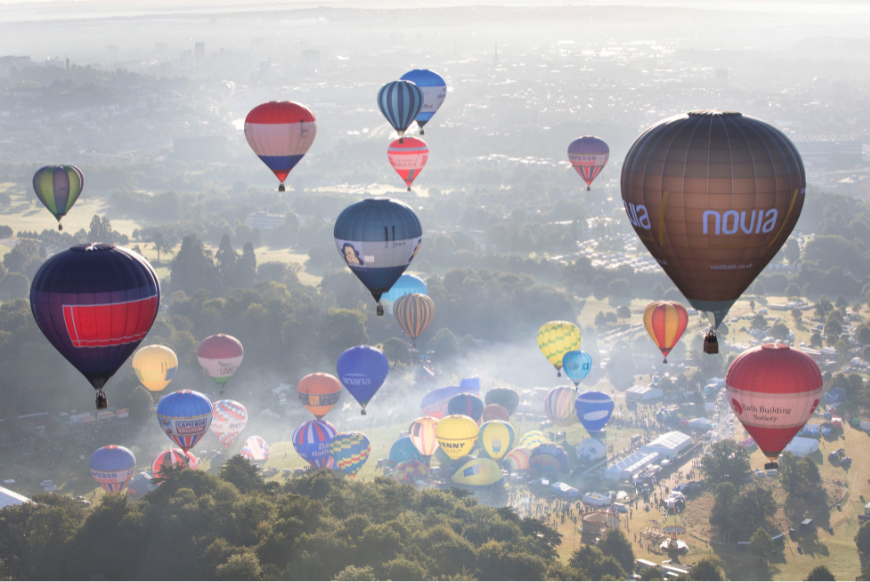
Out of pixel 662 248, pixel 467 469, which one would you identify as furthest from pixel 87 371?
pixel 467 469

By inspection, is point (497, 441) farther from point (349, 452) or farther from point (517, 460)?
point (349, 452)

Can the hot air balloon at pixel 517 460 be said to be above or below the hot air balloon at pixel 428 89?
below

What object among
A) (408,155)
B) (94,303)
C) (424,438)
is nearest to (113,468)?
(424,438)

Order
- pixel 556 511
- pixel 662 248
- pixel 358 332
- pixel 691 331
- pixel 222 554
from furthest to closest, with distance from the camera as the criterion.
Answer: pixel 691 331
pixel 358 332
pixel 556 511
pixel 222 554
pixel 662 248

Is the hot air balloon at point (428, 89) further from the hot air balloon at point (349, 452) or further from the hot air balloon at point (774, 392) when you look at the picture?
the hot air balloon at point (774, 392)

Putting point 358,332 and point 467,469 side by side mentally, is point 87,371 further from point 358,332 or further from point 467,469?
point 358,332

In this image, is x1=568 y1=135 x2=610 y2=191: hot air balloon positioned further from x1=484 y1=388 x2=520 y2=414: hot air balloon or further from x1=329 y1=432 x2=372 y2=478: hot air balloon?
x1=329 y1=432 x2=372 y2=478: hot air balloon

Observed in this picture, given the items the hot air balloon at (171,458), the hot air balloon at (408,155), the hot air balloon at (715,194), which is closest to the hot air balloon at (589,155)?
the hot air balloon at (408,155)

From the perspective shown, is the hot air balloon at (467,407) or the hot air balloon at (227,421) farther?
the hot air balloon at (467,407)
